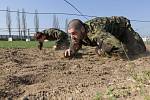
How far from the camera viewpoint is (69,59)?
21.2 ft

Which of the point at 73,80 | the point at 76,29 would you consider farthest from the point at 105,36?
the point at 73,80

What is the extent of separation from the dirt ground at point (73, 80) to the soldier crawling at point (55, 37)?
100 inches

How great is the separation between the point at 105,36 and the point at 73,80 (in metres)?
2.38

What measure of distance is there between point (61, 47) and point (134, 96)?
17.3 ft

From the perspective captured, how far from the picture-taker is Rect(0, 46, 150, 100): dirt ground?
3732 mm

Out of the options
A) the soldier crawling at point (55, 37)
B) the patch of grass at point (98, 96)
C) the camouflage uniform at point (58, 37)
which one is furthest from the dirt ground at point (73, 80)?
the camouflage uniform at point (58, 37)

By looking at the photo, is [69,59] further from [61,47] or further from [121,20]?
[61,47]

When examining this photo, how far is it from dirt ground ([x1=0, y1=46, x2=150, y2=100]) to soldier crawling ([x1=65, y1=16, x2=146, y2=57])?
16.5 inches

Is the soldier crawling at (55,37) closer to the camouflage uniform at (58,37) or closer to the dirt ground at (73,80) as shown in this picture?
the camouflage uniform at (58,37)

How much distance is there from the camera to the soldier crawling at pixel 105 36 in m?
6.57

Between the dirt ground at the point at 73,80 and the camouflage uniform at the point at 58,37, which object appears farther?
the camouflage uniform at the point at 58,37

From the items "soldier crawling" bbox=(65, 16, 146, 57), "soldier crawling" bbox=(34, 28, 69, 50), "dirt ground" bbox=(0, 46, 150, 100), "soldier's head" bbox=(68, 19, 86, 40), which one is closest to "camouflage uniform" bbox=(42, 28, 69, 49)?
"soldier crawling" bbox=(34, 28, 69, 50)

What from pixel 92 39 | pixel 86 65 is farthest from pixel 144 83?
pixel 92 39

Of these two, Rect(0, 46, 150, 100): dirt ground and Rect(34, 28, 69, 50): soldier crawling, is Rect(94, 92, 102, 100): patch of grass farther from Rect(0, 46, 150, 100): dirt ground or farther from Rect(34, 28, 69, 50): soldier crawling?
Rect(34, 28, 69, 50): soldier crawling
